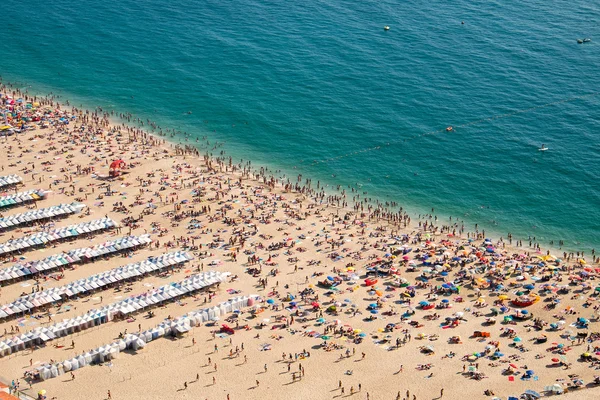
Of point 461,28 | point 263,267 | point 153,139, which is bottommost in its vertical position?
point 263,267

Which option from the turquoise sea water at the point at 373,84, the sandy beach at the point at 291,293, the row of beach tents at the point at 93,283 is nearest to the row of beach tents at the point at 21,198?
the sandy beach at the point at 291,293

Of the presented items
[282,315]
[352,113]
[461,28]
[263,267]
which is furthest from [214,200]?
[461,28]

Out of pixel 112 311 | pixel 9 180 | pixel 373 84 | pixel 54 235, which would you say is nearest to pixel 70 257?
pixel 54 235

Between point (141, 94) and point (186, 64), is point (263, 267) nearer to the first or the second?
point (141, 94)

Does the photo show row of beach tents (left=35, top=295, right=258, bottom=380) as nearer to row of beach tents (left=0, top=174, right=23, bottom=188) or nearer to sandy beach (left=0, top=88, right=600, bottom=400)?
sandy beach (left=0, top=88, right=600, bottom=400)

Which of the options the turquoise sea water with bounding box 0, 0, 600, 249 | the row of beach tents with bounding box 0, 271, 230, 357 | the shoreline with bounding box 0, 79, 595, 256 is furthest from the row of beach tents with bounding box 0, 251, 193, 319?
the turquoise sea water with bounding box 0, 0, 600, 249

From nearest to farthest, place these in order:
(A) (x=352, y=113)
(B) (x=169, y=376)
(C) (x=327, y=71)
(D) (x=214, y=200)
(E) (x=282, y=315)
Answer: (B) (x=169, y=376) → (E) (x=282, y=315) → (D) (x=214, y=200) → (A) (x=352, y=113) → (C) (x=327, y=71)

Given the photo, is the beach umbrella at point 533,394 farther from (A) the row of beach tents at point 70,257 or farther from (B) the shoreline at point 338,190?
(A) the row of beach tents at point 70,257
